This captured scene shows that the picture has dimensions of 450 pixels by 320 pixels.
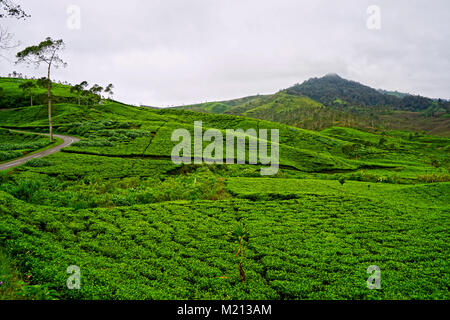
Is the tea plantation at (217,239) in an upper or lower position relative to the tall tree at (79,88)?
lower

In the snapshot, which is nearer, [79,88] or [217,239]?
[217,239]

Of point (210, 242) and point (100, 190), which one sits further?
point (100, 190)

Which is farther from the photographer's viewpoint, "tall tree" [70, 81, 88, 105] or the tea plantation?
"tall tree" [70, 81, 88, 105]

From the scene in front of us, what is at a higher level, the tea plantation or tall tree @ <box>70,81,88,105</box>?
tall tree @ <box>70,81,88,105</box>

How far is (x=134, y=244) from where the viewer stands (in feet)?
42.3

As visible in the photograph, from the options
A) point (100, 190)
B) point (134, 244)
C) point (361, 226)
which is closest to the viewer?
point (134, 244)

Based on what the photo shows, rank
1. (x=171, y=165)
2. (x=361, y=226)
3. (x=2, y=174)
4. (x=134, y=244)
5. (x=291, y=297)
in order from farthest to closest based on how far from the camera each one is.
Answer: (x=171, y=165) < (x=2, y=174) < (x=361, y=226) < (x=134, y=244) < (x=291, y=297)

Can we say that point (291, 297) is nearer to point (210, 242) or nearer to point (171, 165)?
point (210, 242)

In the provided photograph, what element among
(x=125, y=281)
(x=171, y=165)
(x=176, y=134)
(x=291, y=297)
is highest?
(x=176, y=134)

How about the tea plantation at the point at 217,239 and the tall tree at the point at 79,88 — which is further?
the tall tree at the point at 79,88

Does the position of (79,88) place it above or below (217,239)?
above
